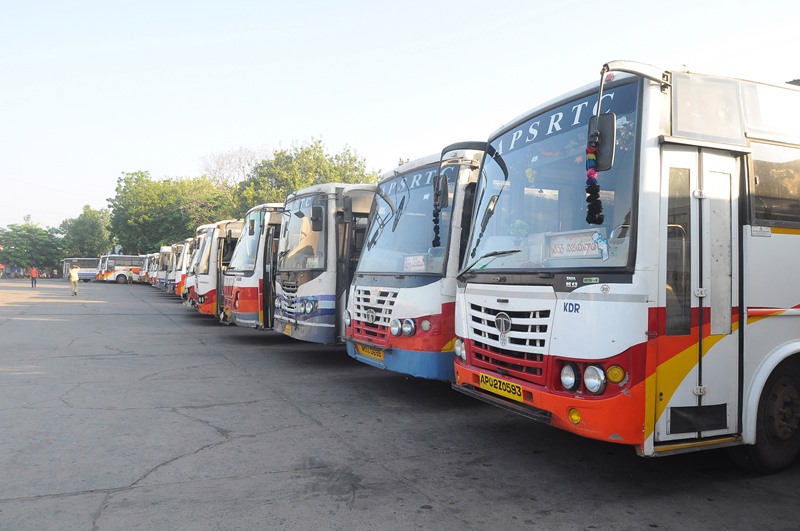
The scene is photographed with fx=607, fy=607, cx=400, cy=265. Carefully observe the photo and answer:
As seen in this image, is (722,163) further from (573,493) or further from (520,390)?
(573,493)

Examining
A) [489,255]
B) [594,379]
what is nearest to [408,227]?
[489,255]

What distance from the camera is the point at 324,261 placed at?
9656 millimetres

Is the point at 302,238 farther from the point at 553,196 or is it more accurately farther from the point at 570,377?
the point at 570,377

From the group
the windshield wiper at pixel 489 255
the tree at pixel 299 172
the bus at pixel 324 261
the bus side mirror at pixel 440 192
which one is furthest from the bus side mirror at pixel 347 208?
the tree at pixel 299 172

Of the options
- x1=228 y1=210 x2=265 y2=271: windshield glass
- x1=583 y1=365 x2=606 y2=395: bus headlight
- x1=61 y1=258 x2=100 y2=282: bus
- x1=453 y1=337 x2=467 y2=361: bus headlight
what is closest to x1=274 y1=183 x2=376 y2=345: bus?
x1=228 y1=210 x2=265 y2=271: windshield glass

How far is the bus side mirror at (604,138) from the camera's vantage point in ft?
13.9

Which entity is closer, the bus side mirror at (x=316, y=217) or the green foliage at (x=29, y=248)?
the bus side mirror at (x=316, y=217)

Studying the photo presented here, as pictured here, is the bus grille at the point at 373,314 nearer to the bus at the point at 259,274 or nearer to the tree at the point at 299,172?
the bus at the point at 259,274

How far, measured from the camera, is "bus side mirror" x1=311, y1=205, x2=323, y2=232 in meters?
9.58

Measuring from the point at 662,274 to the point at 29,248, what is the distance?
95.1 meters

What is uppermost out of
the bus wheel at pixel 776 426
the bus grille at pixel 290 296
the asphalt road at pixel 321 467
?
the bus grille at pixel 290 296

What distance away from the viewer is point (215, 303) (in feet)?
54.2

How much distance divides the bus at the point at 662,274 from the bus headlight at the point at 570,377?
21 mm

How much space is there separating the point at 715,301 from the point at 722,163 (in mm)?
1060
